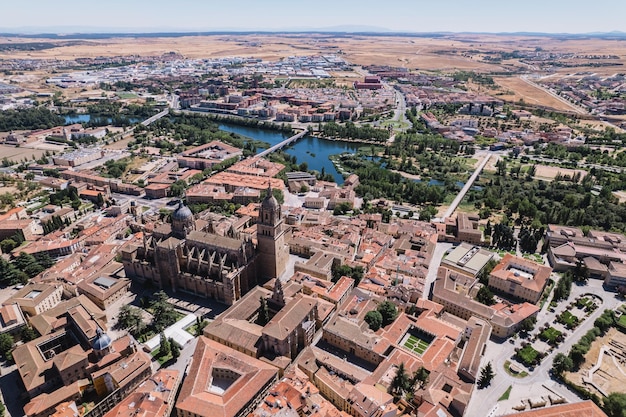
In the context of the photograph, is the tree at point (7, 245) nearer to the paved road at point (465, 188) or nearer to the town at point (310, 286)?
the town at point (310, 286)

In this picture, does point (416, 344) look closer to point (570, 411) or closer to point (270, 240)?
point (570, 411)

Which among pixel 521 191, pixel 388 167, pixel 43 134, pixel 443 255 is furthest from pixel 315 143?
pixel 43 134

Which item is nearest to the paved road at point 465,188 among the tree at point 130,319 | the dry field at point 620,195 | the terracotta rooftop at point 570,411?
the dry field at point 620,195

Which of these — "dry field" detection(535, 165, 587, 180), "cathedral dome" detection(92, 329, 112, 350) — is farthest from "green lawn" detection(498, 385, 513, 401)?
"dry field" detection(535, 165, 587, 180)

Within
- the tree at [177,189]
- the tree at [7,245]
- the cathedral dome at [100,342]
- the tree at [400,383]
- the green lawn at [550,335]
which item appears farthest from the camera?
the tree at [177,189]

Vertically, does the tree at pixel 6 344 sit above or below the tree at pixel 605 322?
above

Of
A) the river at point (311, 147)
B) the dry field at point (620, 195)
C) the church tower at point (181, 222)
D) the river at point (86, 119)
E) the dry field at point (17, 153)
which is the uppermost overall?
the church tower at point (181, 222)

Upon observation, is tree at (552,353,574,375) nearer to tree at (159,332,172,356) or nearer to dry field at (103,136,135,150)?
tree at (159,332,172,356)
